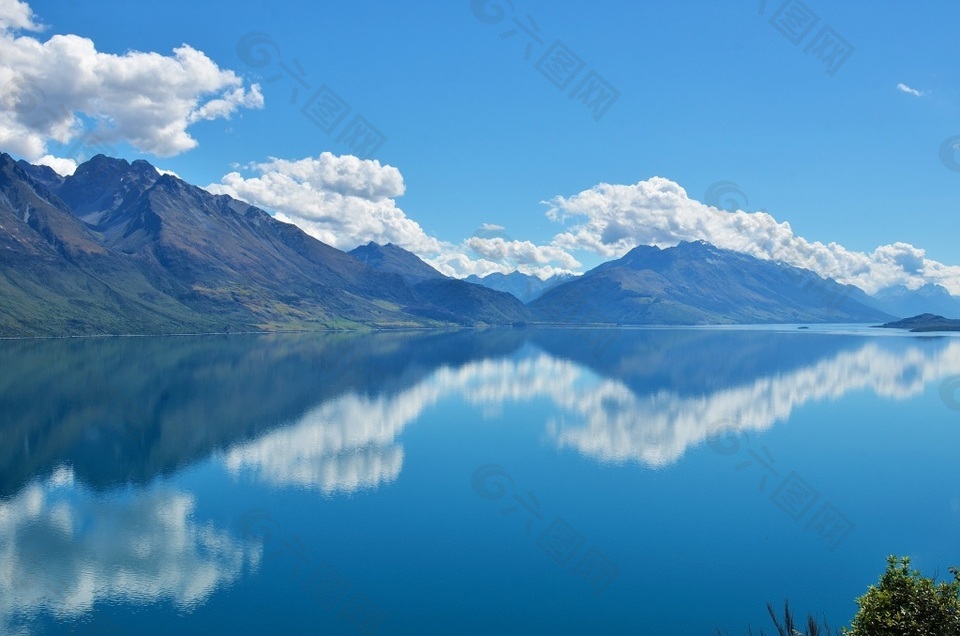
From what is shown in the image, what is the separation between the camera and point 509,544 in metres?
54.8

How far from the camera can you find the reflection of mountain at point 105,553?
4269cm

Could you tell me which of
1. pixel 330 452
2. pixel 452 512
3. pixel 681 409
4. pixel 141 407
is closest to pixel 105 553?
pixel 452 512

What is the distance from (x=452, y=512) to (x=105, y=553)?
3080 centimetres

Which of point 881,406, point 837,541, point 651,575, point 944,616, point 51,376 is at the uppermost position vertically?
point 881,406

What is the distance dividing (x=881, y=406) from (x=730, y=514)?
94.2m

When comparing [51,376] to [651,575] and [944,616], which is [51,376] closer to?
[651,575]

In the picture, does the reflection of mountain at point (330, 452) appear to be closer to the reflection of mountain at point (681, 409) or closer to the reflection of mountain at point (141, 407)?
the reflection of mountain at point (141, 407)

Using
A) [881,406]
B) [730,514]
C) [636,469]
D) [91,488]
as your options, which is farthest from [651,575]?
[881,406]

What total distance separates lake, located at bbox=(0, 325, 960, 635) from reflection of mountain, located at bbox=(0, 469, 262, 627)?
0.74ft

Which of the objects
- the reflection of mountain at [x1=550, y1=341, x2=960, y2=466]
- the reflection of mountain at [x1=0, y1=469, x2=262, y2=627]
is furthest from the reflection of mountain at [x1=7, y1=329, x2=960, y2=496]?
the reflection of mountain at [x1=0, y1=469, x2=262, y2=627]

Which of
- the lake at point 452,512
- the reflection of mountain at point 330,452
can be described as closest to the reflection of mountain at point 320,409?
the reflection of mountain at point 330,452

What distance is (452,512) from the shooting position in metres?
63.1

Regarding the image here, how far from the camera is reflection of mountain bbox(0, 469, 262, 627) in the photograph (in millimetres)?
42688

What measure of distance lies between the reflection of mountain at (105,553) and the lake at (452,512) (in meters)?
0.23
